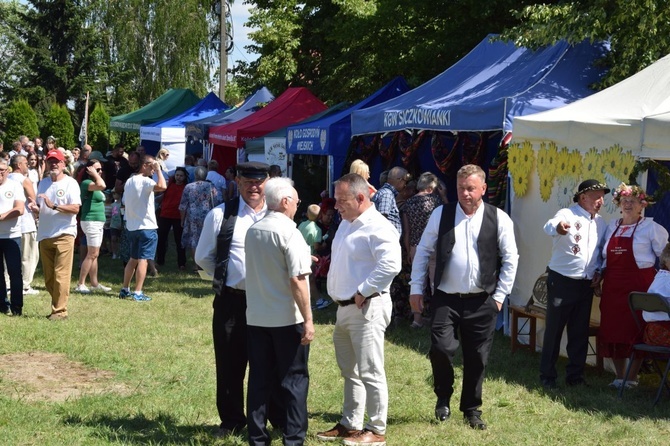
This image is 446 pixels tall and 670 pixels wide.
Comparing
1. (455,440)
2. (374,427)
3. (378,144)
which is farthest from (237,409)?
(378,144)

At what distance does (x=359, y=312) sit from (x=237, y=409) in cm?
111

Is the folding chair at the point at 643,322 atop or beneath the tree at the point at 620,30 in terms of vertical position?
beneath

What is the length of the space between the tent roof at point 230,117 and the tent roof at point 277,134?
121 inches

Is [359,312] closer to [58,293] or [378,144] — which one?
[58,293]

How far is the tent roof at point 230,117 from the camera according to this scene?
69.3 feet

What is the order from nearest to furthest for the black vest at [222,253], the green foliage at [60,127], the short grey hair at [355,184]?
the short grey hair at [355,184]
the black vest at [222,253]
the green foliage at [60,127]

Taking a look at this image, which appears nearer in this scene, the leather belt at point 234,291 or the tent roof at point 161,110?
the leather belt at point 234,291

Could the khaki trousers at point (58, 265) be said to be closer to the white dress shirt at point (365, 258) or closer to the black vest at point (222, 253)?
the black vest at point (222, 253)

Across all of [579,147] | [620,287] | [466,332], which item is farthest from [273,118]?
[466,332]

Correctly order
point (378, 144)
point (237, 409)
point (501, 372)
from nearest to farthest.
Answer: point (237, 409) < point (501, 372) < point (378, 144)

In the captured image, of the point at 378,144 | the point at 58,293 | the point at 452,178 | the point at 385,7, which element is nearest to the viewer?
the point at 58,293

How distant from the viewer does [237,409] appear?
20.4 ft

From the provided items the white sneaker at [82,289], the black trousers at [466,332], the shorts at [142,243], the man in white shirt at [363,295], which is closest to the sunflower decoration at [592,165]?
the black trousers at [466,332]

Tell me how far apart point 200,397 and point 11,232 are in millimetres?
4158
